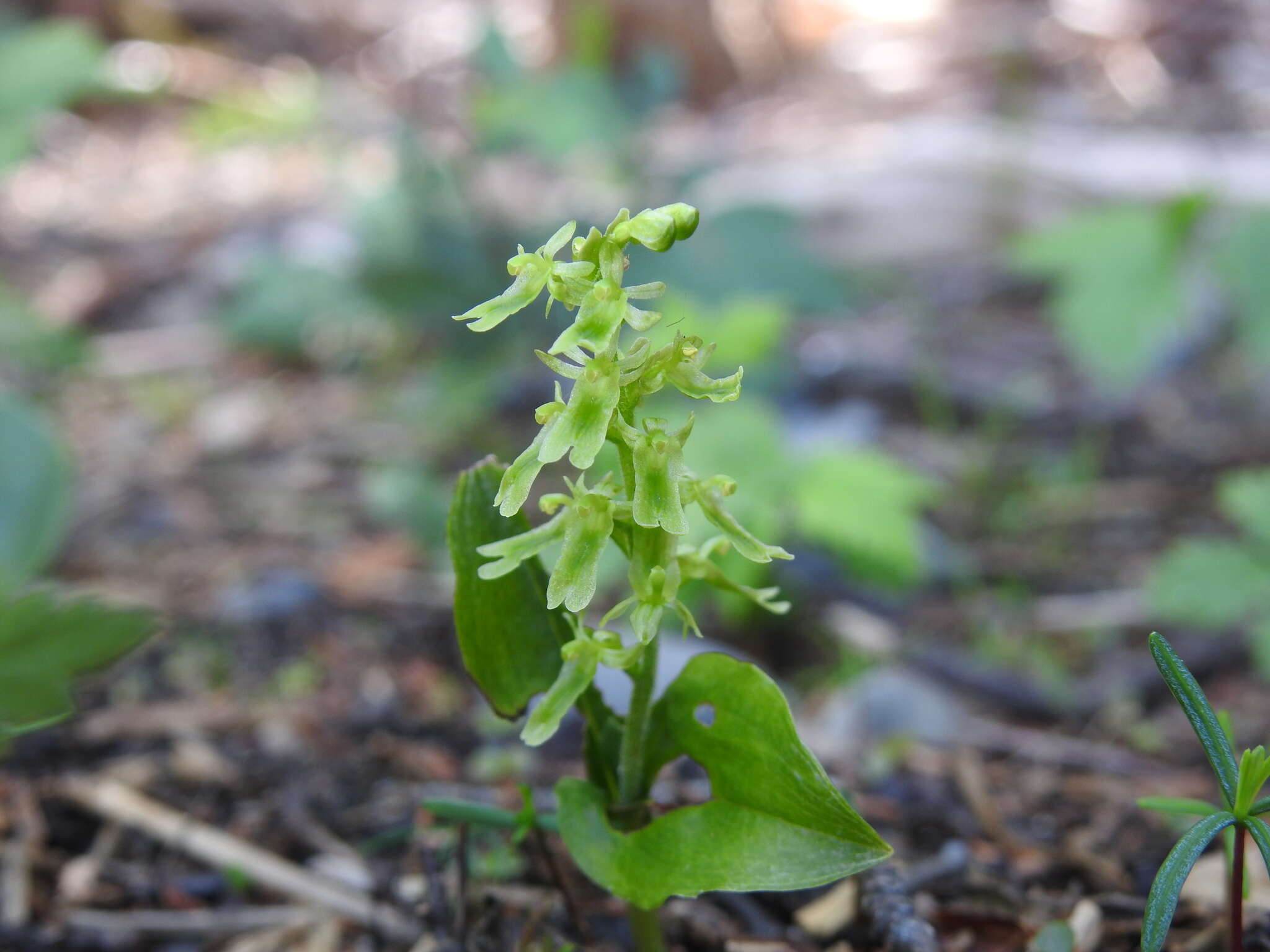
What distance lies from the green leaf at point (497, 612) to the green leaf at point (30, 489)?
5.41 feet

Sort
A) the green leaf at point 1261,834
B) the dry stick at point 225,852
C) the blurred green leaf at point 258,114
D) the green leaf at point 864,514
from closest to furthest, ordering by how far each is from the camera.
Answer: the green leaf at point 1261,834 < the dry stick at point 225,852 < the green leaf at point 864,514 < the blurred green leaf at point 258,114

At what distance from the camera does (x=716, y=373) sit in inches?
121

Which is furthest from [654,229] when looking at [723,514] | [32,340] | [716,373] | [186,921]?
[32,340]

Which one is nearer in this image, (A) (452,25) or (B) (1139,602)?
(B) (1139,602)

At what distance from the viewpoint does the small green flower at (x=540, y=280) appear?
0.93 metres

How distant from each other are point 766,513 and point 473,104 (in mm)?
1912

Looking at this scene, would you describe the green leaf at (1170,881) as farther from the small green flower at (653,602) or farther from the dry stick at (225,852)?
the dry stick at (225,852)

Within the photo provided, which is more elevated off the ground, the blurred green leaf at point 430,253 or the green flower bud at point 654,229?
the green flower bud at point 654,229

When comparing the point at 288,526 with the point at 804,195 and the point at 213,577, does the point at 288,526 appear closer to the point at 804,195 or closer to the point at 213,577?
the point at 213,577

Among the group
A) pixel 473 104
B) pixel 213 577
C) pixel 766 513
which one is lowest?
pixel 213 577

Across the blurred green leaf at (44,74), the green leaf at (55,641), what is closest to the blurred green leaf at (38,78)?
the blurred green leaf at (44,74)

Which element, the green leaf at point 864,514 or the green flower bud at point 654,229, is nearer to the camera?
the green flower bud at point 654,229

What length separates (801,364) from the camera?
12.7 feet

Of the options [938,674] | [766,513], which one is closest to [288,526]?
[766,513]
